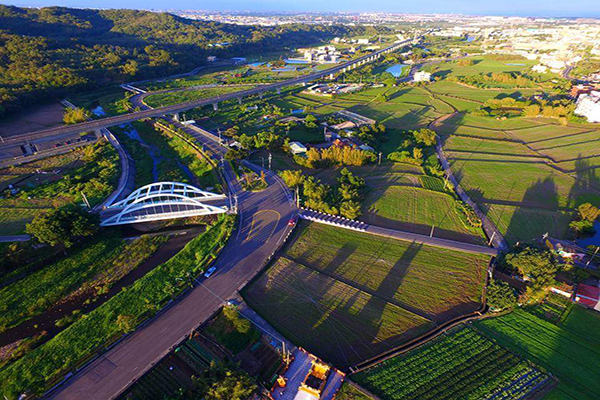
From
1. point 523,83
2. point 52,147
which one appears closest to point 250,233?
point 52,147

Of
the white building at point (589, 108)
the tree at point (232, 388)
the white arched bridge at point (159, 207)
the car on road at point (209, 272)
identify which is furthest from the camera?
the white building at point (589, 108)

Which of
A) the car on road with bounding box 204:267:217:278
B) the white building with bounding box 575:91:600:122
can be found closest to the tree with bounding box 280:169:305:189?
the car on road with bounding box 204:267:217:278

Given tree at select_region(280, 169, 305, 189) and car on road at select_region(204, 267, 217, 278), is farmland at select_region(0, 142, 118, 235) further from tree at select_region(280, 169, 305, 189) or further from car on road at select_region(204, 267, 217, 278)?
tree at select_region(280, 169, 305, 189)

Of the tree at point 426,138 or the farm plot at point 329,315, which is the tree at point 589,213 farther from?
the farm plot at point 329,315

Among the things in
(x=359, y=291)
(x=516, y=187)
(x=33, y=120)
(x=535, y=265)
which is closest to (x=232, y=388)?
(x=359, y=291)

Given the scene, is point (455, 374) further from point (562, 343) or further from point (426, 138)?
point (426, 138)

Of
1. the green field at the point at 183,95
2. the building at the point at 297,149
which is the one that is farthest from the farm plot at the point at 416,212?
the green field at the point at 183,95

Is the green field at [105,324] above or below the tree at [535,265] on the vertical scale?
below
